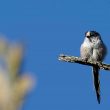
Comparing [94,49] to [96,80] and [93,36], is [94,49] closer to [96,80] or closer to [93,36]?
[93,36]

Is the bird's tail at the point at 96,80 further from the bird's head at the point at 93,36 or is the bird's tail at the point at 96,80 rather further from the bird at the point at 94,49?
the bird's head at the point at 93,36

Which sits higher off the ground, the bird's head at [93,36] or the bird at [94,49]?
the bird's head at [93,36]

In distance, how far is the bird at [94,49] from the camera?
12.1 metres

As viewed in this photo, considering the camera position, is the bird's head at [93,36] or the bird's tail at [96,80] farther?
the bird's head at [93,36]

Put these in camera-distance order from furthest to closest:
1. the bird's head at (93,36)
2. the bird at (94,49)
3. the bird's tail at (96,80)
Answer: the bird's head at (93,36) → the bird at (94,49) → the bird's tail at (96,80)

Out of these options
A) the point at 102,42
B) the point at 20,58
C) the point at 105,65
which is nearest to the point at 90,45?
the point at 102,42

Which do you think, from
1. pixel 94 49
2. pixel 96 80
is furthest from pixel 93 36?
pixel 96 80

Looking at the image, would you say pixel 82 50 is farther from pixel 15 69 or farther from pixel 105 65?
pixel 15 69

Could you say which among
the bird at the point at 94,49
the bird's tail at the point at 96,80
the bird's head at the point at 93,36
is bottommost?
the bird's tail at the point at 96,80

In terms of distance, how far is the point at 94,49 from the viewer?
12.8 m

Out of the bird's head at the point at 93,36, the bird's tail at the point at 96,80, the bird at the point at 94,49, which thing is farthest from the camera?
the bird's head at the point at 93,36

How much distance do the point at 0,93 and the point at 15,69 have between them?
0.34 ft

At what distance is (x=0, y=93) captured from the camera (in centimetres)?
177

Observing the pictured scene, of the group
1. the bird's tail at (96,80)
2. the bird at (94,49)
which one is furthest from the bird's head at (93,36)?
the bird's tail at (96,80)
